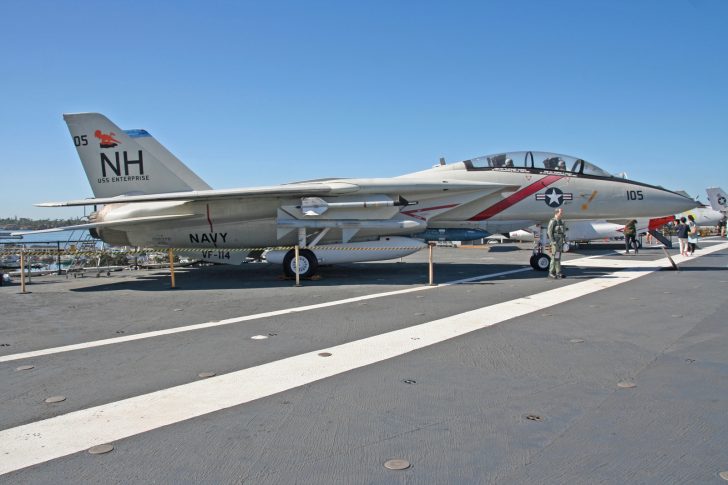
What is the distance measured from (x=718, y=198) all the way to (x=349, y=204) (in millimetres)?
43967

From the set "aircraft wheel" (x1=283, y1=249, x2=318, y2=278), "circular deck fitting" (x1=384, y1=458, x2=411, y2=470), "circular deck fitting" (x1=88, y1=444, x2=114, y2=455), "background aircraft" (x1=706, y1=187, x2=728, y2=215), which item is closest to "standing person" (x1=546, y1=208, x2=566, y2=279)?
"aircraft wheel" (x1=283, y1=249, x2=318, y2=278)

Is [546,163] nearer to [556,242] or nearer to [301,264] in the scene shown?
[556,242]

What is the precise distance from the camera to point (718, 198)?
42344 mm

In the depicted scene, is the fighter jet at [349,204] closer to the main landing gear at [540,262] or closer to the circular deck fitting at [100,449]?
the main landing gear at [540,262]

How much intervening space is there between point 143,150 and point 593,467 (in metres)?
12.7

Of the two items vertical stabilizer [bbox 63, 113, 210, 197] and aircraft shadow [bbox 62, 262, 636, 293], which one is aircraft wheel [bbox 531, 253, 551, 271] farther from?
vertical stabilizer [bbox 63, 113, 210, 197]

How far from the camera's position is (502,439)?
2.92 m

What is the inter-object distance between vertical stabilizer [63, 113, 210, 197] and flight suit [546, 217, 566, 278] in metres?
9.48

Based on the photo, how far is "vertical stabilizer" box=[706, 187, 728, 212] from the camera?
4199 centimetres

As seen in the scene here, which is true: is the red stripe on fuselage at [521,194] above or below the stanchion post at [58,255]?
above

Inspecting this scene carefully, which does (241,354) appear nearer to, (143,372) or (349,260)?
(143,372)

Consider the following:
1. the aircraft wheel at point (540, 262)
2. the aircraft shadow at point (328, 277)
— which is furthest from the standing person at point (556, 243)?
the aircraft wheel at point (540, 262)

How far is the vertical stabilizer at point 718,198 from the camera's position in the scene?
1653 inches

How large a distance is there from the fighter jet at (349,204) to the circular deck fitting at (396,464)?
30.4ft
